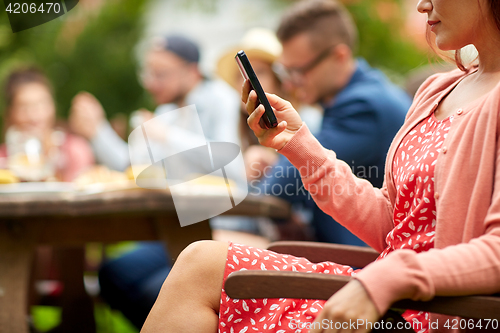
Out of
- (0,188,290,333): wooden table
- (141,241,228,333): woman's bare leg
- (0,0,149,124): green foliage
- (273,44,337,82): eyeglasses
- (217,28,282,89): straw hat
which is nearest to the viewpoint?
(141,241,228,333): woman's bare leg

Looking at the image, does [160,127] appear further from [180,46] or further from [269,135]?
[269,135]

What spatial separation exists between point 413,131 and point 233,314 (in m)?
0.53

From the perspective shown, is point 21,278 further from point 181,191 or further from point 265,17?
point 265,17

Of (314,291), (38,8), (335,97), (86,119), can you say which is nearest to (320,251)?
(314,291)

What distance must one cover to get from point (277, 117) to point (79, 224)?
917mm

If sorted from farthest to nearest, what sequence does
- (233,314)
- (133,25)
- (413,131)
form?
(133,25) < (413,131) < (233,314)

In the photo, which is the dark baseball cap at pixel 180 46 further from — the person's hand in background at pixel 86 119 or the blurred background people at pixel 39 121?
the person's hand in background at pixel 86 119

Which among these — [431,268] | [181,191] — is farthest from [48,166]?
[431,268]

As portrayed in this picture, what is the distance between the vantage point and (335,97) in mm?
2291

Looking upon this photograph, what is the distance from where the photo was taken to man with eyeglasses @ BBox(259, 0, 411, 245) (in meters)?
2.01

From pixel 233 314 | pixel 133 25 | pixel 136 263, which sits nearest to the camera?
pixel 233 314

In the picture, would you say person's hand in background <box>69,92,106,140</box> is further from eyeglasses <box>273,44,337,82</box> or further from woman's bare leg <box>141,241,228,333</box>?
woman's bare leg <box>141,241,228,333</box>

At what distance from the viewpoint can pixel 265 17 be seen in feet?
27.1

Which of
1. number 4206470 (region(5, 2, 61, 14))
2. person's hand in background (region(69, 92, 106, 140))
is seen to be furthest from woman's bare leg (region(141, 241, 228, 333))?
person's hand in background (region(69, 92, 106, 140))
